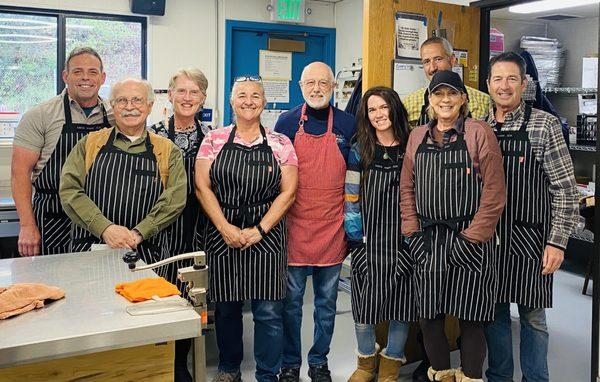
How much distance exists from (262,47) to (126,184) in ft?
11.4

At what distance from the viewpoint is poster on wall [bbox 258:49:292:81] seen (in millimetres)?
5672

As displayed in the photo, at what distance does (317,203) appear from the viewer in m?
2.78

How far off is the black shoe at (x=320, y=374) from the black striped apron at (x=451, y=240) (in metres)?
0.66

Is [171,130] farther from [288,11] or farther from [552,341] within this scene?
[288,11]

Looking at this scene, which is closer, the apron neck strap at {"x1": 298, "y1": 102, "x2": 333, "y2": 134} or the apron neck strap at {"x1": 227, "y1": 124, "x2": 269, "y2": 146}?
the apron neck strap at {"x1": 227, "y1": 124, "x2": 269, "y2": 146}

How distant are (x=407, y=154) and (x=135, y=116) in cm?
118

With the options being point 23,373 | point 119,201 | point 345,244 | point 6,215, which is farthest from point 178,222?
point 6,215

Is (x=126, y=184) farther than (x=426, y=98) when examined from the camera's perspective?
No

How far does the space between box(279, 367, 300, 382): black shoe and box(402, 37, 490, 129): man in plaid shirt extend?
4.29 ft

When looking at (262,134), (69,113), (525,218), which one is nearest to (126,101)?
(69,113)

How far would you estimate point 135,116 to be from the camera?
252 centimetres

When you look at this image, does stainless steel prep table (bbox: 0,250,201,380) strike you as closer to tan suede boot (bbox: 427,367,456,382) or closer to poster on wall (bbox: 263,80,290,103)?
tan suede boot (bbox: 427,367,456,382)

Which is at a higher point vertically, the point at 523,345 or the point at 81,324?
the point at 81,324

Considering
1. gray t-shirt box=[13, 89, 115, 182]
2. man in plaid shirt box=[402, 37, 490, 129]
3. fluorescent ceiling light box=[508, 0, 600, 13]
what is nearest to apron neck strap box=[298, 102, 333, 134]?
man in plaid shirt box=[402, 37, 490, 129]
